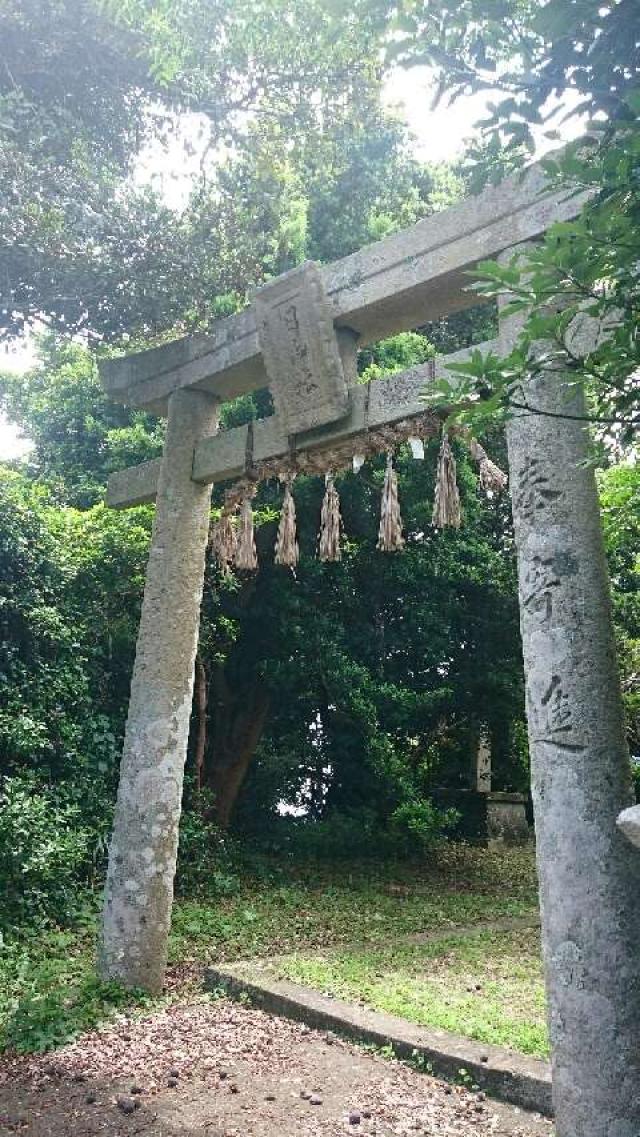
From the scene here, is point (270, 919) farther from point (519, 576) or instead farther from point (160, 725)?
point (519, 576)

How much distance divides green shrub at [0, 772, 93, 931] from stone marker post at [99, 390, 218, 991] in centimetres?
150

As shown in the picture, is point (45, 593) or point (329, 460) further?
point (45, 593)

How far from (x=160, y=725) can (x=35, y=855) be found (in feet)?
6.39

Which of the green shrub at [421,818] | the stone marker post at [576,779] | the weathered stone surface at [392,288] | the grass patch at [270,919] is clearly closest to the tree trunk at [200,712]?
the grass patch at [270,919]

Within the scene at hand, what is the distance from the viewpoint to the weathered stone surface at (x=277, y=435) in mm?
4410

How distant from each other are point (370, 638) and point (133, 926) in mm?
5173

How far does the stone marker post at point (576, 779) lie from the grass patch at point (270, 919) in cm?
272

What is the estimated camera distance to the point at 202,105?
716cm

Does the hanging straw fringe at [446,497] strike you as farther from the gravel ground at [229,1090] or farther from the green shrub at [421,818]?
the green shrub at [421,818]

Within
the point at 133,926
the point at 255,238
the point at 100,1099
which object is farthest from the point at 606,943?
the point at 255,238

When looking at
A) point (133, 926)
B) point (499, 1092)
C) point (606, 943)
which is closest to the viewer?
point (606, 943)

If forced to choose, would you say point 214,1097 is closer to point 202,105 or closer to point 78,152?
point 78,152

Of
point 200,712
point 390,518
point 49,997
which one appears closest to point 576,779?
point 390,518

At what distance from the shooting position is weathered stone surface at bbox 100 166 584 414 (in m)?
3.89
